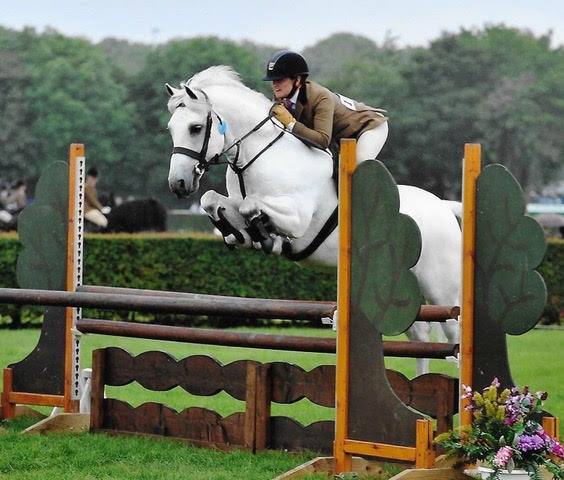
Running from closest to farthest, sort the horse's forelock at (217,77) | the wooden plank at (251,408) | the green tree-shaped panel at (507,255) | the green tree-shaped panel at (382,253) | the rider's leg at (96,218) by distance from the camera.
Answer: the green tree-shaped panel at (507,255), the green tree-shaped panel at (382,253), the wooden plank at (251,408), the horse's forelock at (217,77), the rider's leg at (96,218)

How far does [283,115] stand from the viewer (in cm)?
606

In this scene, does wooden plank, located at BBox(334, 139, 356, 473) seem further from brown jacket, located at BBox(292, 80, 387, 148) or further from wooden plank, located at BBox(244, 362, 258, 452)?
brown jacket, located at BBox(292, 80, 387, 148)

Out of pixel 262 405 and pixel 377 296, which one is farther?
pixel 262 405

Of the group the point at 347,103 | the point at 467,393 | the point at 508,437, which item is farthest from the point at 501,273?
the point at 347,103

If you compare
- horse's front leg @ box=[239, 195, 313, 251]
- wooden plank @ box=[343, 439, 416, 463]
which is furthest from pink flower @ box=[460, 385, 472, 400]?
horse's front leg @ box=[239, 195, 313, 251]

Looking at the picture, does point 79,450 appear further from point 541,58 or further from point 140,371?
point 541,58

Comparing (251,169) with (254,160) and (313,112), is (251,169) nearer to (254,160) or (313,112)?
(254,160)

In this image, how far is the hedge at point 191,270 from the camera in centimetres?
1324

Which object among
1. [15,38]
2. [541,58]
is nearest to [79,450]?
[15,38]

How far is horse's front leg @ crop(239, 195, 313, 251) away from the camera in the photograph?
6016mm

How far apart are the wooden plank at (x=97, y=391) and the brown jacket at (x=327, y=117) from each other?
59.8 inches

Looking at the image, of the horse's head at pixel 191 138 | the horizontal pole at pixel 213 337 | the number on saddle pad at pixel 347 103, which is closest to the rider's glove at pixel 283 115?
the horse's head at pixel 191 138

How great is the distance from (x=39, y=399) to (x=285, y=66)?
7.04ft

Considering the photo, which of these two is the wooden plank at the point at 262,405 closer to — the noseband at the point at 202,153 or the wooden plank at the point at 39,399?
the noseband at the point at 202,153
